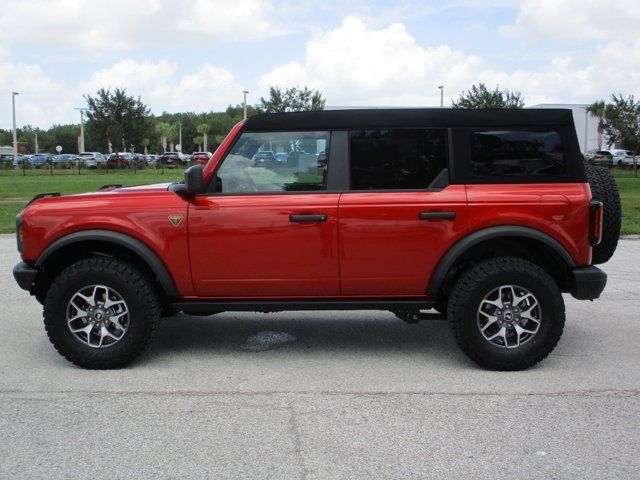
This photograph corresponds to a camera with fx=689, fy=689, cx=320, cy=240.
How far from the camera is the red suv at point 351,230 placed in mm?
4738

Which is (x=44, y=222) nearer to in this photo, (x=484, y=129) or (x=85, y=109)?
(x=484, y=129)

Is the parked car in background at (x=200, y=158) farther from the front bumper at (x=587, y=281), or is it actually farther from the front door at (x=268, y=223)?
the front bumper at (x=587, y=281)

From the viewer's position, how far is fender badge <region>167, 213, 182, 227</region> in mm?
4809

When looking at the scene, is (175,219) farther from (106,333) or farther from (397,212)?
(397,212)

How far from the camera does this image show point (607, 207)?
16.9 feet

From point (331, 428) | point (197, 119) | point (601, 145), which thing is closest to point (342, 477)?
point (331, 428)

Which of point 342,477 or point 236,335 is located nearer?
point 342,477

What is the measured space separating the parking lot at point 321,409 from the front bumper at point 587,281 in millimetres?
555

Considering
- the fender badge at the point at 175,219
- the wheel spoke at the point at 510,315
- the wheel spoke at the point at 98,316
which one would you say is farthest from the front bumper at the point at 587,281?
A: the wheel spoke at the point at 98,316

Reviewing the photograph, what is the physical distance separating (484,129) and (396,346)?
1.84 meters

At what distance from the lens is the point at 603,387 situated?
14.7ft

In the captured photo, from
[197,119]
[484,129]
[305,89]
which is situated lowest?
[484,129]

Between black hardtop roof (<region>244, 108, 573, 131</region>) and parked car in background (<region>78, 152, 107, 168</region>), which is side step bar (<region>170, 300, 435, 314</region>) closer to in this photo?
black hardtop roof (<region>244, 108, 573, 131</region>)

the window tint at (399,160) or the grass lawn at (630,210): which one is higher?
the window tint at (399,160)
